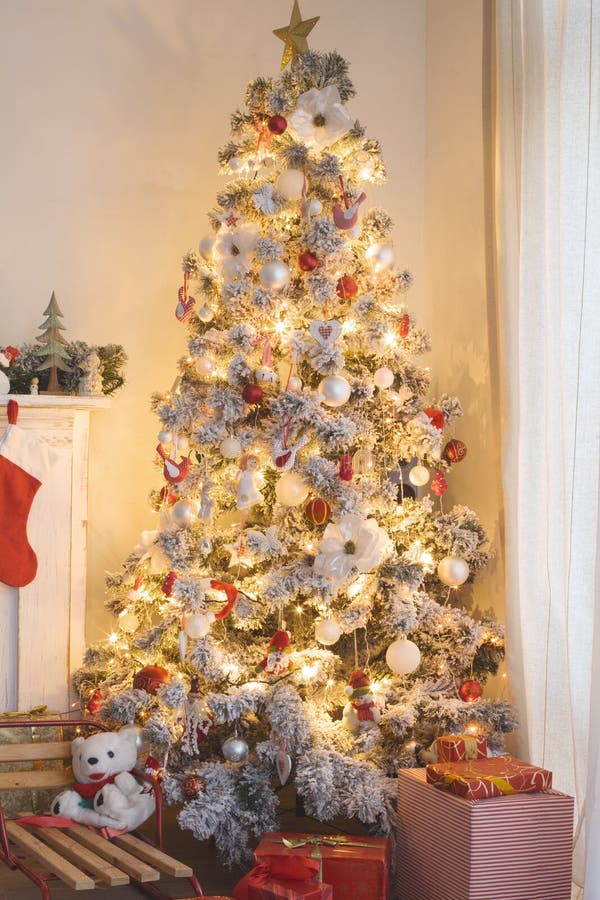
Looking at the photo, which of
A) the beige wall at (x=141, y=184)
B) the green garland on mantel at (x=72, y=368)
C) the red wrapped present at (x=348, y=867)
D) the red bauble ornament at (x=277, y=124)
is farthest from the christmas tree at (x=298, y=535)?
the beige wall at (x=141, y=184)

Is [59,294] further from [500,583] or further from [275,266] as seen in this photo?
[500,583]

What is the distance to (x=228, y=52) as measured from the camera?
3.83 m

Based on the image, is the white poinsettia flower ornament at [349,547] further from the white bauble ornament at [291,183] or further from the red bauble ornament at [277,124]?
the red bauble ornament at [277,124]

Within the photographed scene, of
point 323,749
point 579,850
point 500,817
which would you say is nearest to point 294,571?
point 323,749

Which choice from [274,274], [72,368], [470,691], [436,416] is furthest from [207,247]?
[470,691]

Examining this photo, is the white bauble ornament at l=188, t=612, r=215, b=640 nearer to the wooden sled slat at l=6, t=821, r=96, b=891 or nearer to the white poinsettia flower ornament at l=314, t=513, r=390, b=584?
the white poinsettia flower ornament at l=314, t=513, r=390, b=584

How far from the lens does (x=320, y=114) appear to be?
9.55ft

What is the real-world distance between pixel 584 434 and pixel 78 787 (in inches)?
71.5

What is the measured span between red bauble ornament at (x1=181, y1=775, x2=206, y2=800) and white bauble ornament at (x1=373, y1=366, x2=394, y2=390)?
51.1 inches

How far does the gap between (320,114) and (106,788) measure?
6.93ft

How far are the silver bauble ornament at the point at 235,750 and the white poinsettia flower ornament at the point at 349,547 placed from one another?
21.6 inches

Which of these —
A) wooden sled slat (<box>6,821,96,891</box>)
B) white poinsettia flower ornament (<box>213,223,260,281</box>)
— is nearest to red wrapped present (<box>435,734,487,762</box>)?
wooden sled slat (<box>6,821,96,891</box>)

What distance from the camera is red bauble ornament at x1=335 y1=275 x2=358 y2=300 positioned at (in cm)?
296

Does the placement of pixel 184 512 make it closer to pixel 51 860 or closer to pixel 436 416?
pixel 436 416
